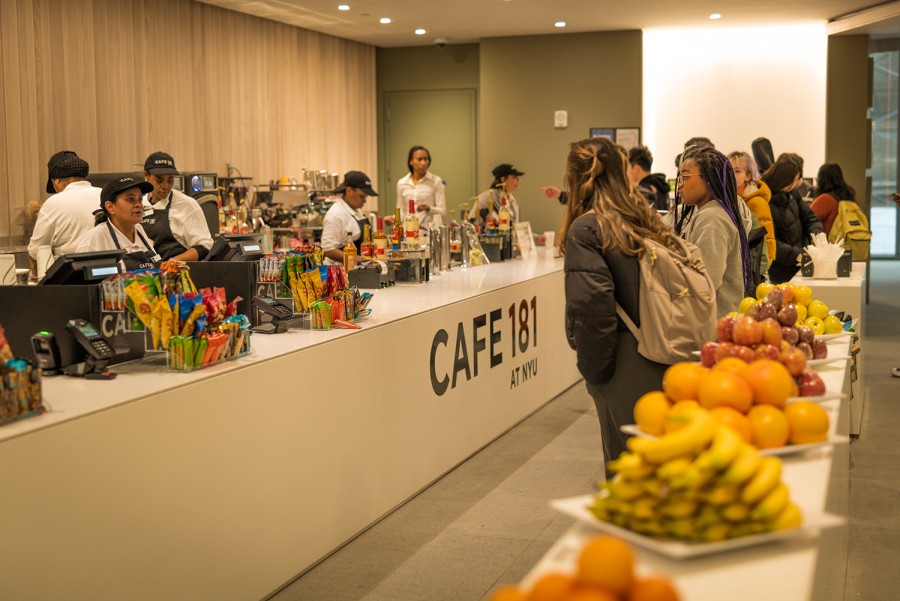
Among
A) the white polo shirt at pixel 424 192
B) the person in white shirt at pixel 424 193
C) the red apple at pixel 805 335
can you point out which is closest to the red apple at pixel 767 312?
the red apple at pixel 805 335

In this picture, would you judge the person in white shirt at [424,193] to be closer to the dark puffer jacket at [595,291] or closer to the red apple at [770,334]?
the dark puffer jacket at [595,291]

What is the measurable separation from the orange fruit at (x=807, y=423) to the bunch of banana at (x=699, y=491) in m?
0.36

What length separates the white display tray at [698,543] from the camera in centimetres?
150

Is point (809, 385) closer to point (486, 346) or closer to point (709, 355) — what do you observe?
point (709, 355)

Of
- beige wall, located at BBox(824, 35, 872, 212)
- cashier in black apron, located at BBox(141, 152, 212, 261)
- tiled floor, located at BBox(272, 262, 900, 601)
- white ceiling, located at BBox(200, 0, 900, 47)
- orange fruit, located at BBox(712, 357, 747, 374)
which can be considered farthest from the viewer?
beige wall, located at BBox(824, 35, 872, 212)

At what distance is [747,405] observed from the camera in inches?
75.5

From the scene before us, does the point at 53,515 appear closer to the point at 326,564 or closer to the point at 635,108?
the point at 326,564

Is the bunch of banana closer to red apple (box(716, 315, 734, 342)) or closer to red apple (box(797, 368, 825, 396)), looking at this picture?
red apple (box(797, 368, 825, 396))

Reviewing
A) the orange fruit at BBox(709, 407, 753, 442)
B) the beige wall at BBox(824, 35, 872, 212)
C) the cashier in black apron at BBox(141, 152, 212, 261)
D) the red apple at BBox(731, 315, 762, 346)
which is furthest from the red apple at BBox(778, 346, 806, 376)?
the beige wall at BBox(824, 35, 872, 212)

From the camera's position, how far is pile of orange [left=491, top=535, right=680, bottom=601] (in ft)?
4.07

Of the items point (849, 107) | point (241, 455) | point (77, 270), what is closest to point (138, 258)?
point (77, 270)

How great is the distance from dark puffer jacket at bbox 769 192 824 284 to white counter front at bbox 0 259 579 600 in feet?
7.14

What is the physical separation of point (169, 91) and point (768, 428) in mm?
8080

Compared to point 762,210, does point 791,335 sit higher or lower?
lower
